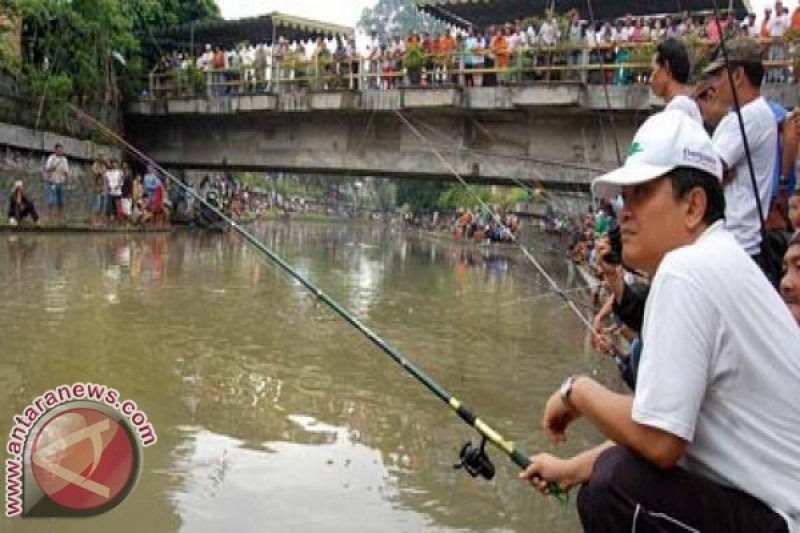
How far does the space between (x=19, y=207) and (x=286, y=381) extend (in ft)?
46.7

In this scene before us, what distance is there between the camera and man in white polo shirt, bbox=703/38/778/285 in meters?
3.94

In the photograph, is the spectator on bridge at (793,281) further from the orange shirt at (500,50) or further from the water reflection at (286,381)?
the orange shirt at (500,50)

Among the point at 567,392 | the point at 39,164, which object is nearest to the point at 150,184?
the point at 39,164

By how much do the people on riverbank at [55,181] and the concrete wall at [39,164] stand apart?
0.84 ft

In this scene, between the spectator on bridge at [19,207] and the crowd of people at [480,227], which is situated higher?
the spectator on bridge at [19,207]

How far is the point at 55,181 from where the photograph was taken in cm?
2048

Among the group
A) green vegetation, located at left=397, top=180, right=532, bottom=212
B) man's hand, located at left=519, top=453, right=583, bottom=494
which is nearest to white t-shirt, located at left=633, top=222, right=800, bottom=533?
man's hand, located at left=519, top=453, right=583, bottom=494

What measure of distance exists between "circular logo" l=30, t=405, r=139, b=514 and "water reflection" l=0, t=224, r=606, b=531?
0.11 m

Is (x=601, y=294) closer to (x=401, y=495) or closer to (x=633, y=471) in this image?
(x=401, y=495)

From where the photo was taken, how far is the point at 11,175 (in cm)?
2009

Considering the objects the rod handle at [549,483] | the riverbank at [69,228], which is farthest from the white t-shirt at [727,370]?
the riverbank at [69,228]

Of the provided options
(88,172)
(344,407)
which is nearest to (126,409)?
(344,407)

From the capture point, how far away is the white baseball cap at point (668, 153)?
82.9 inches

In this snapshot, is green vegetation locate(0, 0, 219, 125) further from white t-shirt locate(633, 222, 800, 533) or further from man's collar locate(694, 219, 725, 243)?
white t-shirt locate(633, 222, 800, 533)
